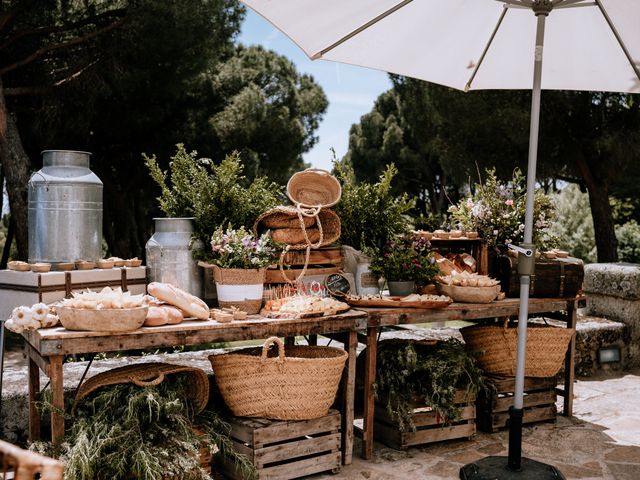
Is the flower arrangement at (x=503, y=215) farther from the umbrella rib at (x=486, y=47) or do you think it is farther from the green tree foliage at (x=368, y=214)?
the umbrella rib at (x=486, y=47)

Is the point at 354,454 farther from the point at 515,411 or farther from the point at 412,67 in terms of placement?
the point at 412,67

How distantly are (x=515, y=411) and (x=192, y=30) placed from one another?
24.1 ft

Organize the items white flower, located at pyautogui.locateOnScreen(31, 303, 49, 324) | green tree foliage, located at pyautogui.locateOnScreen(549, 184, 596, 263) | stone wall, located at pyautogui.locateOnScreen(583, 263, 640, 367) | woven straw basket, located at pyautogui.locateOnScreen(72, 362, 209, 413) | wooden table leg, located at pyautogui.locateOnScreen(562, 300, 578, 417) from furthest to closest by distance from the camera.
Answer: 1. green tree foliage, located at pyautogui.locateOnScreen(549, 184, 596, 263)
2. stone wall, located at pyautogui.locateOnScreen(583, 263, 640, 367)
3. wooden table leg, located at pyautogui.locateOnScreen(562, 300, 578, 417)
4. woven straw basket, located at pyautogui.locateOnScreen(72, 362, 209, 413)
5. white flower, located at pyautogui.locateOnScreen(31, 303, 49, 324)

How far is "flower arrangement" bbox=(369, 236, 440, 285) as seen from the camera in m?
4.00

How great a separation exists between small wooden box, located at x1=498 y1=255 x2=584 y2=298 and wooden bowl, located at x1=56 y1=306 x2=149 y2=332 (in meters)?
2.60

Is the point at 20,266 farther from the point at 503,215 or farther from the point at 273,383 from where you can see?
the point at 503,215

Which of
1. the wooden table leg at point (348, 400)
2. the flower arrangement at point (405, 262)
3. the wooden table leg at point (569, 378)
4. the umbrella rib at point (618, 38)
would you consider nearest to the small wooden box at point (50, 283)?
the wooden table leg at point (348, 400)

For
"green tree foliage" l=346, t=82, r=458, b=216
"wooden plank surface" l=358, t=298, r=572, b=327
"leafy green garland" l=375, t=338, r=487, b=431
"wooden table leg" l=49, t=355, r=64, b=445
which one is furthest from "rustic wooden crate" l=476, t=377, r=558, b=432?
"green tree foliage" l=346, t=82, r=458, b=216

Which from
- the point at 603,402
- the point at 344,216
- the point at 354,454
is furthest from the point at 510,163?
the point at 354,454

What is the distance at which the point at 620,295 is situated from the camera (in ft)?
19.2

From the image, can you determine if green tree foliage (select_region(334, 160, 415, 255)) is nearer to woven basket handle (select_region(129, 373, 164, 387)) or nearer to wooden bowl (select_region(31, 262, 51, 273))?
woven basket handle (select_region(129, 373, 164, 387))

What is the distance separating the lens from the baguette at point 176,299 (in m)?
3.17

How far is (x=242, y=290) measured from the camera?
11.2 ft

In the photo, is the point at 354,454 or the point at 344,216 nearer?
the point at 354,454
